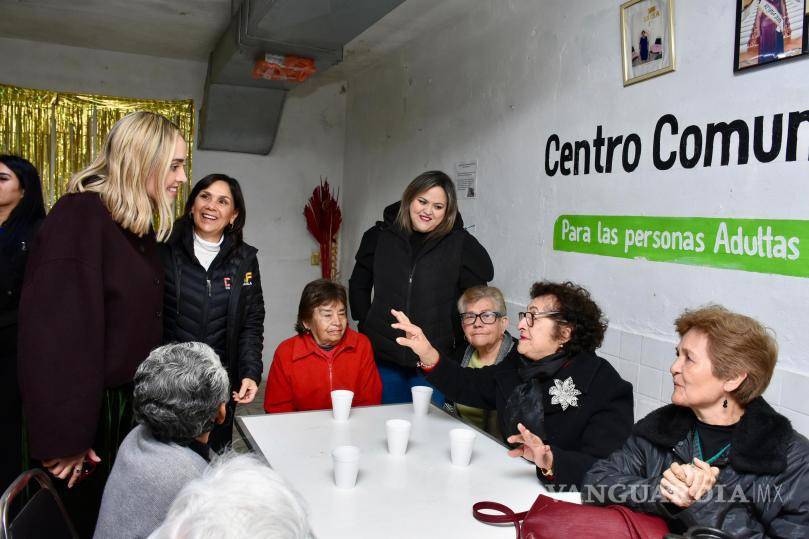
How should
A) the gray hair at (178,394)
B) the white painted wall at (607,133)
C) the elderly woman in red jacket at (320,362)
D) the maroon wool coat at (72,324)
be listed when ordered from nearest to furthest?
1. the gray hair at (178,394)
2. the maroon wool coat at (72,324)
3. the white painted wall at (607,133)
4. the elderly woman in red jacket at (320,362)

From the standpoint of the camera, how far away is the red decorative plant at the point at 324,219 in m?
6.04

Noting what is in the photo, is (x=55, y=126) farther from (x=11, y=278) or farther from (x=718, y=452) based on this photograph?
(x=718, y=452)

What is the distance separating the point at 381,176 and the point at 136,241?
138 inches

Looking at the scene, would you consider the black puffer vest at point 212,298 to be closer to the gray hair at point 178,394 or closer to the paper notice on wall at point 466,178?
the gray hair at point 178,394

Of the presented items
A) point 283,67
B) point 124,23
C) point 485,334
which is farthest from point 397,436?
point 124,23

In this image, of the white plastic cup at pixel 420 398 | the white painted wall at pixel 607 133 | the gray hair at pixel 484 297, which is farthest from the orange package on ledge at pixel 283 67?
the white plastic cup at pixel 420 398

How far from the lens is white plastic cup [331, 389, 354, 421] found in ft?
7.15

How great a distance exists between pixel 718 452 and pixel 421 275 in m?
1.65

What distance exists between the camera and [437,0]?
396 cm

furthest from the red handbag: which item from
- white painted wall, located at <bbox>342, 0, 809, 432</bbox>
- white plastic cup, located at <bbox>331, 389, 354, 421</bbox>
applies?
white painted wall, located at <bbox>342, 0, 809, 432</bbox>

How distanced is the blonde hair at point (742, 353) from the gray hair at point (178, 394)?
1.19m

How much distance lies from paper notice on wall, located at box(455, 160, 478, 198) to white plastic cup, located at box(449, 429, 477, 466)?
2381 millimetres

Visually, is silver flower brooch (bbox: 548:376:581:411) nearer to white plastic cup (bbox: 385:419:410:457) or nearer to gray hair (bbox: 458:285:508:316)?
white plastic cup (bbox: 385:419:410:457)

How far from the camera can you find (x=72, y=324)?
1.73 meters
